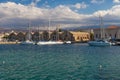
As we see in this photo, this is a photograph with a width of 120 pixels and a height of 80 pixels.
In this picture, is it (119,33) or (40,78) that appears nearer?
(40,78)

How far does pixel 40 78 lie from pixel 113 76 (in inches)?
301

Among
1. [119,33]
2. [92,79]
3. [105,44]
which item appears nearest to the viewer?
[92,79]

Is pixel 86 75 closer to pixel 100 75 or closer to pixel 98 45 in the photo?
pixel 100 75

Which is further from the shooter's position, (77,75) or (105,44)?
(105,44)

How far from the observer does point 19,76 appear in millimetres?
30359

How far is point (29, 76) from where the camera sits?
30422mm

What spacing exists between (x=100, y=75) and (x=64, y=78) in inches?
172

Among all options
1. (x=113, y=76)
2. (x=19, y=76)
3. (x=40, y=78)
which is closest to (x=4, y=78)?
(x=19, y=76)

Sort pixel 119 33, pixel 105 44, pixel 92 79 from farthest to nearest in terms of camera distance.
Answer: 1. pixel 119 33
2. pixel 105 44
3. pixel 92 79

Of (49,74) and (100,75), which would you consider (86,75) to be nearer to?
(100,75)

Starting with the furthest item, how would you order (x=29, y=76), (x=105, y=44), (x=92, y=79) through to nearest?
(x=105, y=44) < (x=29, y=76) < (x=92, y=79)

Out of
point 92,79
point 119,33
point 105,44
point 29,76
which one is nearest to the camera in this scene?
point 92,79

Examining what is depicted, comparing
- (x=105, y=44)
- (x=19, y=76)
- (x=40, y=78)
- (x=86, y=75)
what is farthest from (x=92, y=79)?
(x=105, y=44)

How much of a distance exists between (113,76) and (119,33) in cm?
17385
